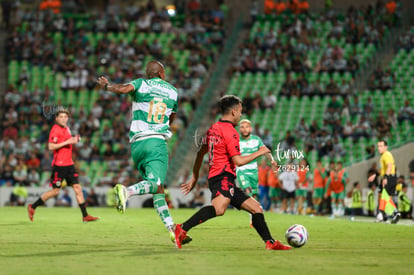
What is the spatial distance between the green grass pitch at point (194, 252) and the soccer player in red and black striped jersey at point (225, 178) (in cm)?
28

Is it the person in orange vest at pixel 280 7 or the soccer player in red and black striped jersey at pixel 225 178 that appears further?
the person in orange vest at pixel 280 7

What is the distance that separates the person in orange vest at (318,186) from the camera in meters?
25.6

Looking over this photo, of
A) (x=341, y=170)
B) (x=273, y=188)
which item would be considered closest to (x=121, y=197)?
(x=341, y=170)

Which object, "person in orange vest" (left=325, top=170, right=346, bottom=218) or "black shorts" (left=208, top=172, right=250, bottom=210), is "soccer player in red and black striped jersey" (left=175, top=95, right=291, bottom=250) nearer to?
"black shorts" (left=208, top=172, right=250, bottom=210)

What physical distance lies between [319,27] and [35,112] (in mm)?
14402

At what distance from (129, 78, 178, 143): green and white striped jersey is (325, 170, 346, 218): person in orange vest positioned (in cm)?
1447

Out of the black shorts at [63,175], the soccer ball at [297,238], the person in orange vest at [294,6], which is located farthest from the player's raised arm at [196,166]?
the person in orange vest at [294,6]

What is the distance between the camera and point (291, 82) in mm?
34688

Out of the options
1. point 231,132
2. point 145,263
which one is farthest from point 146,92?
point 145,263

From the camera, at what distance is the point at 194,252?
32.2 ft

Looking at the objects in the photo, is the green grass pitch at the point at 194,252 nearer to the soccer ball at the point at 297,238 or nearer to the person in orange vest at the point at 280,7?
the soccer ball at the point at 297,238

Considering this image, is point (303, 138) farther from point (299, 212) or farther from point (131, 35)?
point (131, 35)

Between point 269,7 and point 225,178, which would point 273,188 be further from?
point 269,7

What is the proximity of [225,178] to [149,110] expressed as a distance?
→ 146cm
